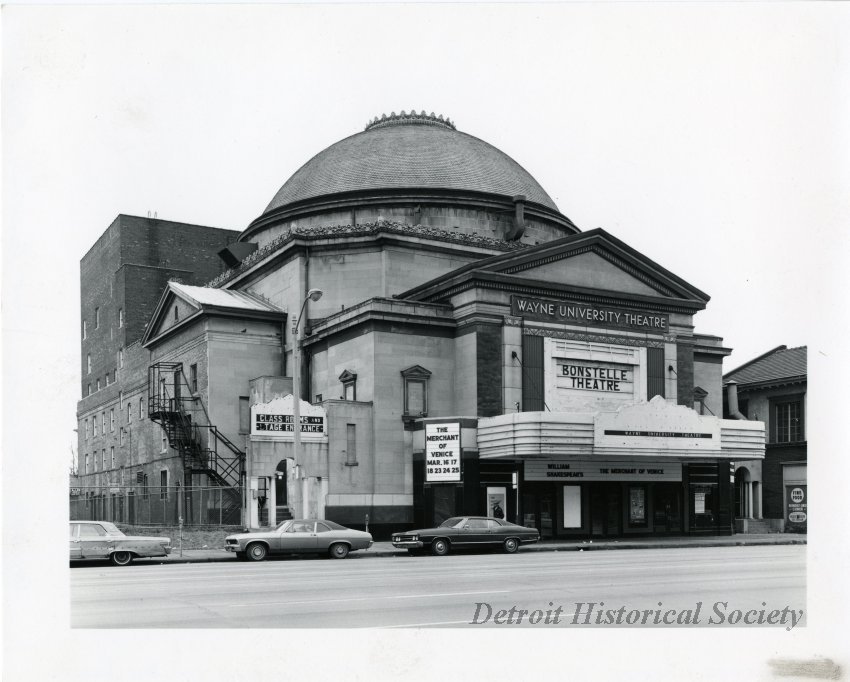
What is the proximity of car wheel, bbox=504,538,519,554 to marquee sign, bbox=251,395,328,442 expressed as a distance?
9244 mm

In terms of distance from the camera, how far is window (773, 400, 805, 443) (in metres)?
52.1

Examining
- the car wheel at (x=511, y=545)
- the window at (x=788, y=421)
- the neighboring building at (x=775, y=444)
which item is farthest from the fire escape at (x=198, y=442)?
the window at (x=788, y=421)

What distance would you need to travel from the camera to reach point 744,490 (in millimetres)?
53469

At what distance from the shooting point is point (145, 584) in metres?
19.0

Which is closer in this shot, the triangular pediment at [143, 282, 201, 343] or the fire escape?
the fire escape

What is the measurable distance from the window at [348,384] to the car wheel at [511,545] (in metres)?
11.8

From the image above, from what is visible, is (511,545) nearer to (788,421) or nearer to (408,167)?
(408,167)

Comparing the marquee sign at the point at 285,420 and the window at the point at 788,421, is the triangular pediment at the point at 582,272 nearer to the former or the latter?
the marquee sign at the point at 285,420

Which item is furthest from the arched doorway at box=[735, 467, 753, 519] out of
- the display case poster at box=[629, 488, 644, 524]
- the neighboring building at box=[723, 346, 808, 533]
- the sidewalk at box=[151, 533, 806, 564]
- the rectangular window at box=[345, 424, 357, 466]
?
the rectangular window at box=[345, 424, 357, 466]

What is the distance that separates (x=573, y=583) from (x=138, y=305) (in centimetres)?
4997

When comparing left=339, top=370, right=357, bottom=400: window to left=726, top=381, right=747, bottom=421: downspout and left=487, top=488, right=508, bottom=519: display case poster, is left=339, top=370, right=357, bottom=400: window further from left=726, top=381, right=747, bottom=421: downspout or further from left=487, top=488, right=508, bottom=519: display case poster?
left=726, top=381, right=747, bottom=421: downspout

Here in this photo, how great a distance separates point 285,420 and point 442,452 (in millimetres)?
6175

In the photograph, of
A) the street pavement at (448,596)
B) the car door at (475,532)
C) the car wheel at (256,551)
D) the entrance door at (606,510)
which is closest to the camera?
the street pavement at (448,596)

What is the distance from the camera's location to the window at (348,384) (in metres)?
41.2
